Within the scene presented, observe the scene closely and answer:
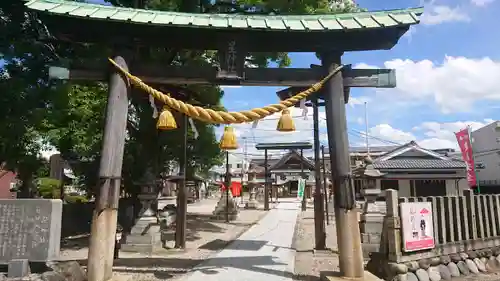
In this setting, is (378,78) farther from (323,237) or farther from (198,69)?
(323,237)

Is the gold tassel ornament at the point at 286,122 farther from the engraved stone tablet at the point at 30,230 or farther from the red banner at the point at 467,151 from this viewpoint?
the red banner at the point at 467,151

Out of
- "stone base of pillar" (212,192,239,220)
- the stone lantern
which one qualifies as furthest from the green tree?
"stone base of pillar" (212,192,239,220)

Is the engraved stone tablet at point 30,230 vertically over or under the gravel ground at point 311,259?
over

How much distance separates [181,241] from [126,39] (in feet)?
22.7

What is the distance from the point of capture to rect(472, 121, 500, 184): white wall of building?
30.8m

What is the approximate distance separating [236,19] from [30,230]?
16.9 feet

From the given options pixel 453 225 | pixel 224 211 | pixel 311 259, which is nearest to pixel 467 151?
pixel 224 211

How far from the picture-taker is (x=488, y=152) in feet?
105

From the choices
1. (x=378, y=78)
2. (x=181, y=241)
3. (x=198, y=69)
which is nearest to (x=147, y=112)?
(x=181, y=241)

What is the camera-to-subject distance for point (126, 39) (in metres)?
6.59

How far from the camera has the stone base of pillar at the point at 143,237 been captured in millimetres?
11156

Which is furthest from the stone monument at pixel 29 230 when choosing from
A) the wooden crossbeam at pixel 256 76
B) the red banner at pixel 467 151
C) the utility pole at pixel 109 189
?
the red banner at pixel 467 151

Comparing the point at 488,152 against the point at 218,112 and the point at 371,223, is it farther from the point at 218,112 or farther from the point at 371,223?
the point at 218,112

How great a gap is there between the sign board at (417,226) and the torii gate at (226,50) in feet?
6.43
